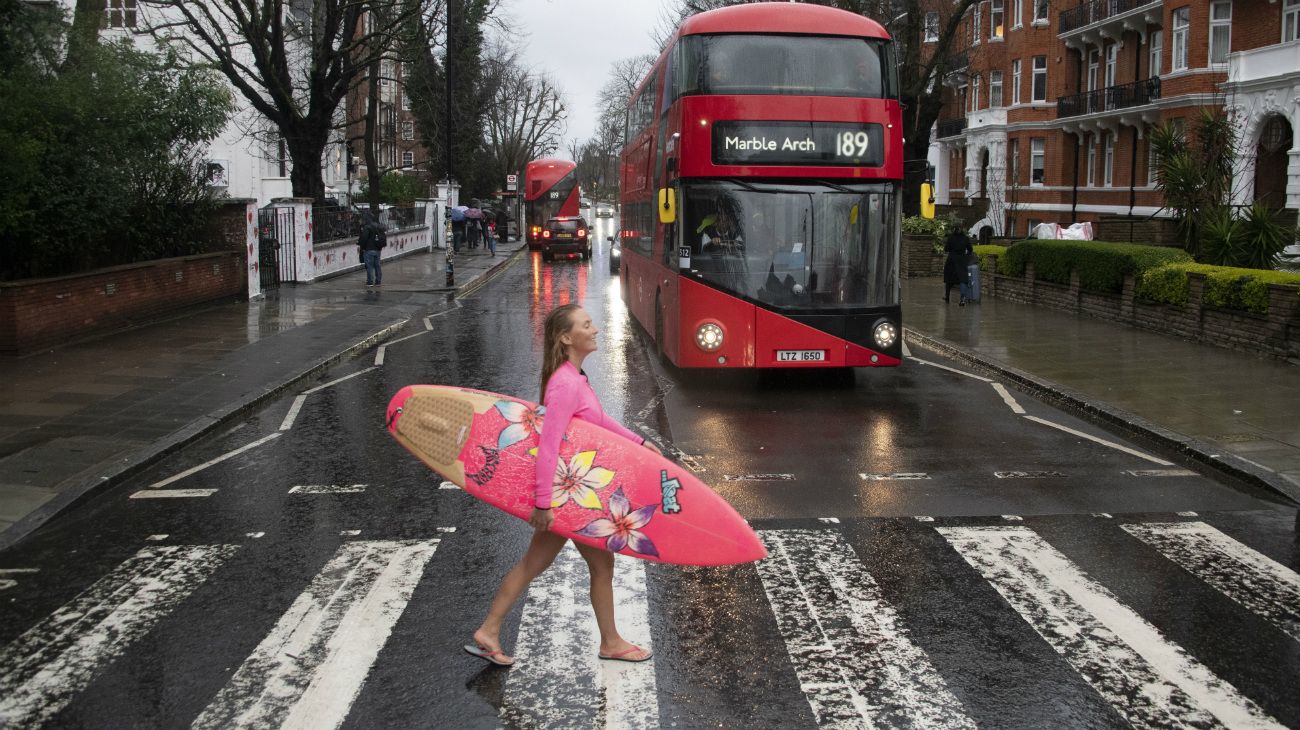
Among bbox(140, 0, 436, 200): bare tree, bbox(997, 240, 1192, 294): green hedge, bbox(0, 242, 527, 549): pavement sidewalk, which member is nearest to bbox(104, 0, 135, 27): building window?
bbox(140, 0, 436, 200): bare tree

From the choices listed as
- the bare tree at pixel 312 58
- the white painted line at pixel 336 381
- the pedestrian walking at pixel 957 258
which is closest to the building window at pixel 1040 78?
the pedestrian walking at pixel 957 258

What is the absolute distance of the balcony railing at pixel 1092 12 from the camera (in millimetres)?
41709

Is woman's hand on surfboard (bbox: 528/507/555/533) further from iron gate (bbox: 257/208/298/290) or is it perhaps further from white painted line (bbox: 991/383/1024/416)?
iron gate (bbox: 257/208/298/290)

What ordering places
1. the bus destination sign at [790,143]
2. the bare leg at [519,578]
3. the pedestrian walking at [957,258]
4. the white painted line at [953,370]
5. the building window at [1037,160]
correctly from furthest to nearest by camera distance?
the building window at [1037,160] < the pedestrian walking at [957,258] < the white painted line at [953,370] < the bus destination sign at [790,143] < the bare leg at [519,578]

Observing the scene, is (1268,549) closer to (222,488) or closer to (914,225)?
(222,488)

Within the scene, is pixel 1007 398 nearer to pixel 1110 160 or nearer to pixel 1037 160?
pixel 1110 160

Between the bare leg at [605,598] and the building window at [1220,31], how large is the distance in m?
36.2

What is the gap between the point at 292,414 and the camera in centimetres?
1234

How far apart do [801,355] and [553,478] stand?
28.4 feet

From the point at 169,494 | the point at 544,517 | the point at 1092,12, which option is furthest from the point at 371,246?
the point at 1092,12

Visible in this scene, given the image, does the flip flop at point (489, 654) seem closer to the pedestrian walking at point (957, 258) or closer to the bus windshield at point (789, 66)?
the bus windshield at point (789, 66)

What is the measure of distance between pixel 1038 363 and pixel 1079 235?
1888 centimetres

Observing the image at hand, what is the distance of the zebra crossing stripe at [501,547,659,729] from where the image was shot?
4867 mm

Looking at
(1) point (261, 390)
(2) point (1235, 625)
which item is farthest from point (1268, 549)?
(1) point (261, 390)
